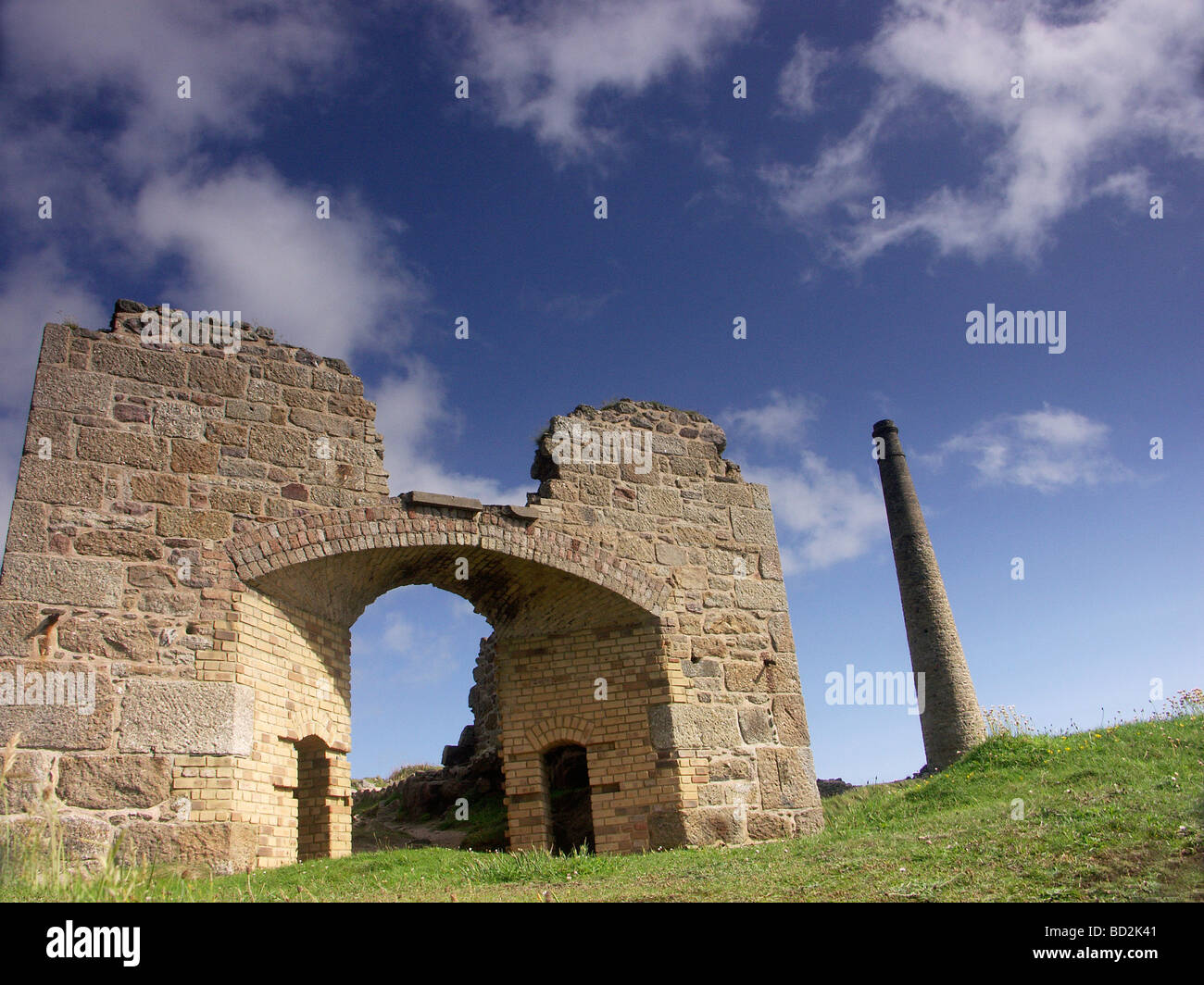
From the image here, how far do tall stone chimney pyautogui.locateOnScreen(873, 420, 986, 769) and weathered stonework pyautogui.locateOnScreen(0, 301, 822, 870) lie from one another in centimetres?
1308

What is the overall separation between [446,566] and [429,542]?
30.4 inches

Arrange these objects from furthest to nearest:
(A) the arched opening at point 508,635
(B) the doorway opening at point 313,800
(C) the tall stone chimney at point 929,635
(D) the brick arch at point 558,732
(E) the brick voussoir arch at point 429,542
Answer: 1. (C) the tall stone chimney at point 929,635
2. (D) the brick arch at point 558,732
3. (B) the doorway opening at point 313,800
4. (A) the arched opening at point 508,635
5. (E) the brick voussoir arch at point 429,542

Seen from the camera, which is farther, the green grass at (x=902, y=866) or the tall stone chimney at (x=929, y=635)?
the tall stone chimney at (x=929, y=635)

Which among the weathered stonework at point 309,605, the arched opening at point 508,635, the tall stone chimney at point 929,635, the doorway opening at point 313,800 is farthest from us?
the tall stone chimney at point 929,635

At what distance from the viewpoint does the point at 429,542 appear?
8.66 metres

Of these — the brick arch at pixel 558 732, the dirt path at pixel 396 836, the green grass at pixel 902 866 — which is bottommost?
the dirt path at pixel 396 836

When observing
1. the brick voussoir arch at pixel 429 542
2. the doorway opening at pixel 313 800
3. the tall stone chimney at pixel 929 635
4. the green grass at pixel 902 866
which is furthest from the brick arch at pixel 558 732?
the tall stone chimney at pixel 929 635

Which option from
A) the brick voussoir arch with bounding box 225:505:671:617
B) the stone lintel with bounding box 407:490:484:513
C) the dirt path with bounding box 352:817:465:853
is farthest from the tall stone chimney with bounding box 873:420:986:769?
the stone lintel with bounding box 407:490:484:513

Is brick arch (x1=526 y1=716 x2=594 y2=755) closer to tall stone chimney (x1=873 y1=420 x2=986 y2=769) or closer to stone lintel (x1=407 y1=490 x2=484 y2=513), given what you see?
stone lintel (x1=407 y1=490 x2=484 y2=513)

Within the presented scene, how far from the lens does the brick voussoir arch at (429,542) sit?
805 centimetres

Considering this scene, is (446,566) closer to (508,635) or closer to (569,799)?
(508,635)

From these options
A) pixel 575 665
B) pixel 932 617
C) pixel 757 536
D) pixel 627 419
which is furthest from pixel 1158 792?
pixel 932 617

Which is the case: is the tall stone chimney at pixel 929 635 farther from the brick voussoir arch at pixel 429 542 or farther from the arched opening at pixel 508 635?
the brick voussoir arch at pixel 429 542

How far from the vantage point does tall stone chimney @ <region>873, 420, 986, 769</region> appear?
21.2m
